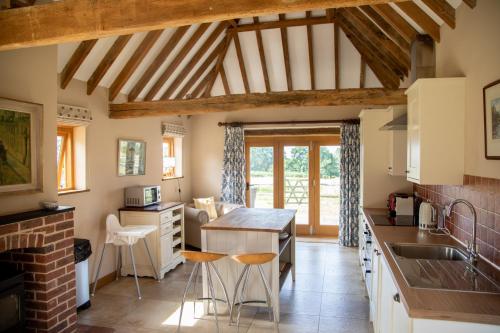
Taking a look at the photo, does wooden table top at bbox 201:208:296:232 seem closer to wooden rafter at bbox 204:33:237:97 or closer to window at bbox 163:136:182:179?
window at bbox 163:136:182:179

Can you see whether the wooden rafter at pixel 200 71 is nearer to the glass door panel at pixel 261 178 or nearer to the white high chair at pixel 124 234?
the glass door panel at pixel 261 178

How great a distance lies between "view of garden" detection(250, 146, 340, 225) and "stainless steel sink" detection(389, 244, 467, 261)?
4.47 metres

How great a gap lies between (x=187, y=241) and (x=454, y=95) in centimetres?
482

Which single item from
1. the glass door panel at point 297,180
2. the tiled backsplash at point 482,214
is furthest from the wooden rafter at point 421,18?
the glass door panel at point 297,180

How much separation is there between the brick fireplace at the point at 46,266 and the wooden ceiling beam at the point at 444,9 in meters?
3.55

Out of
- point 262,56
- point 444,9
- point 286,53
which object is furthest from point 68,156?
point 444,9

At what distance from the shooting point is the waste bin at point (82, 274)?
3.91m

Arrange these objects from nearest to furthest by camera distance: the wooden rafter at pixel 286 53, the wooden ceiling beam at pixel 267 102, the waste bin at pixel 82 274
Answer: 1. the waste bin at pixel 82 274
2. the wooden ceiling beam at pixel 267 102
3. the wooden rafter at pixel 286 53

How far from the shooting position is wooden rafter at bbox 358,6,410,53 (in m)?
4.05

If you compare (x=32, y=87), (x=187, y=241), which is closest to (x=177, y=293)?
(x=187, y=241)

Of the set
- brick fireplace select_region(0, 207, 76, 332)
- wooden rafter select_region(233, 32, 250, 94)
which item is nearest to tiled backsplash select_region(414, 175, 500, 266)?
brick fireplace select_region(0, 207, 76, 332)

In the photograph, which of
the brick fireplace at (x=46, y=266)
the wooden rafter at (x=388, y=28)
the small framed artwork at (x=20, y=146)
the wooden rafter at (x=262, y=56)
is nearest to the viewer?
the small framed artwork at (x=20, y=146)

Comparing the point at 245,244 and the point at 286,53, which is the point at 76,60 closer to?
the point at 245,244

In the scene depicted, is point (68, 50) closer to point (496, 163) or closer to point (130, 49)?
point (130, 49)
